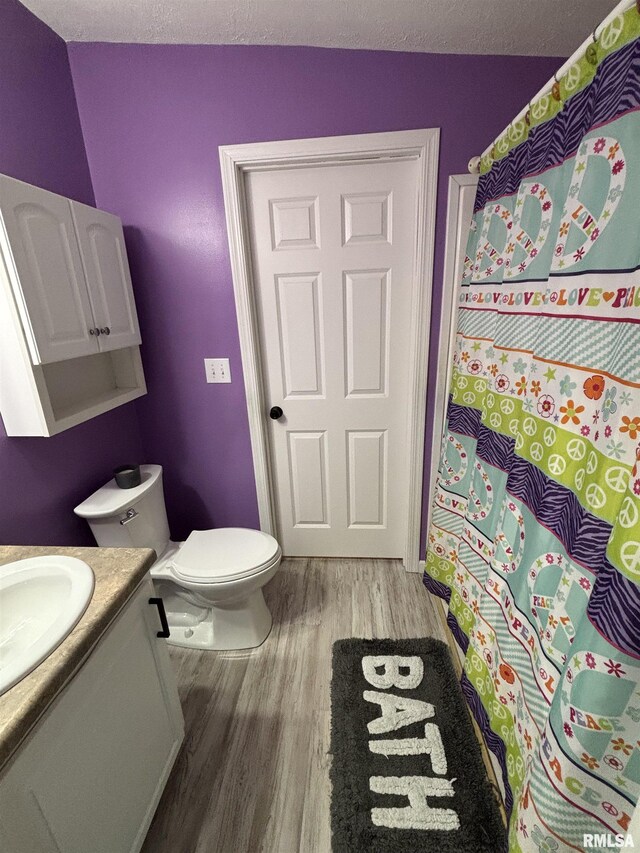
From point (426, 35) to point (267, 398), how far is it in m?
1.52

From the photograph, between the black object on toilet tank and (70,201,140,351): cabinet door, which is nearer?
(70,201,140,351): cabinet door

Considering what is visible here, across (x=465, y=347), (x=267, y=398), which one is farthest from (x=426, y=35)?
(x=267, y=398)

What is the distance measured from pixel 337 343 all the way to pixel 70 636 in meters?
1.44

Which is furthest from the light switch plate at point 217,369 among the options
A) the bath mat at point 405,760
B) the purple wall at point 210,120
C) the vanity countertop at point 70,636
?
the bath mat at point 405,760

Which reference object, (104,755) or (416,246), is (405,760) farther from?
(416,246)

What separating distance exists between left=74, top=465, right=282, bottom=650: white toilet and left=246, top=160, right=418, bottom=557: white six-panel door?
517 millimetres

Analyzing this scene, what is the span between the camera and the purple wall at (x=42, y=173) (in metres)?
1.22

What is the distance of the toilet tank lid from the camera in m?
1.38

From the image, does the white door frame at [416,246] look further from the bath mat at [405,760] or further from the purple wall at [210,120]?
the bath mat at [405,760]

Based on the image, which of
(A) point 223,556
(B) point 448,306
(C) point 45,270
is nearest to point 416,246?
(B) point 448,306

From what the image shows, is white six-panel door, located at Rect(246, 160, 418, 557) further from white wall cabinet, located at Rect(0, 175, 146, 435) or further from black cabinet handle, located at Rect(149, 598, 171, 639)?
black cabinet handle, located at Rect(149, 598, 171, 639)

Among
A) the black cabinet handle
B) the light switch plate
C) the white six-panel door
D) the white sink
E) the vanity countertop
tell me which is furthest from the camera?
the light switch plate

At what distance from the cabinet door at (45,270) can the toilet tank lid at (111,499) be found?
57 centimetres

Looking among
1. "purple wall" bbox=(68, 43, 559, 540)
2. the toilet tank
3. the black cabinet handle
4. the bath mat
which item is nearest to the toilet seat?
the toilet tank
